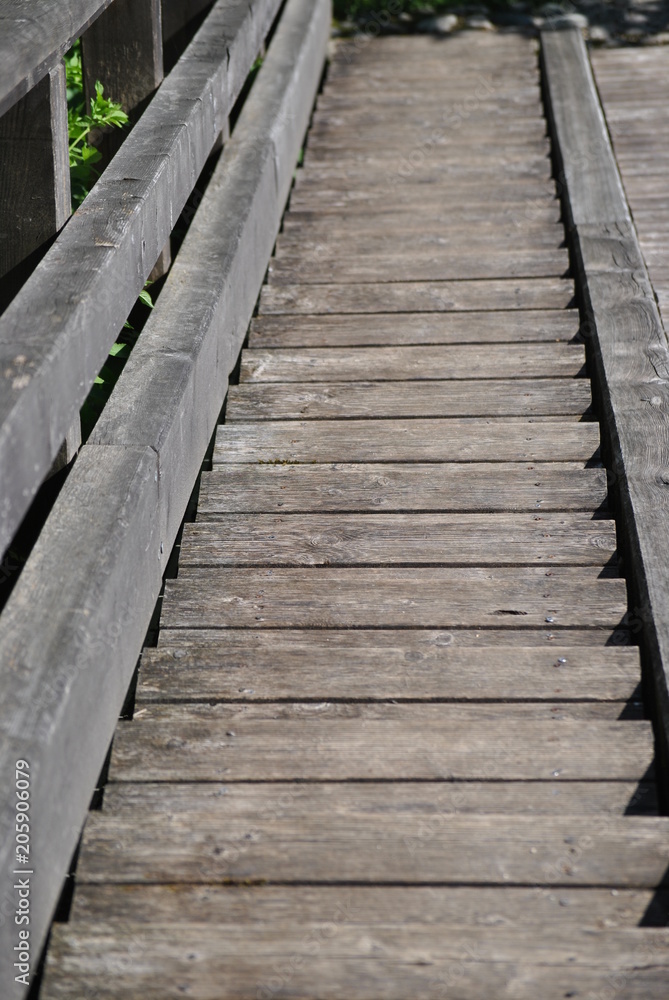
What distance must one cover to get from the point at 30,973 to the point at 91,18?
6.02 ft

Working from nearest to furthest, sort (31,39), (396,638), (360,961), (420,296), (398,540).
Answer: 1. (360,961)
2. (31,39)
3. (396,638)
4. (398,540)
5. (420,296)

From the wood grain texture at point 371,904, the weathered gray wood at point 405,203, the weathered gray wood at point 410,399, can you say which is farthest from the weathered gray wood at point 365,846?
the weathered gray wood at point 405,203

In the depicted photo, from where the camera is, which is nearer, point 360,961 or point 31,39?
point 360,961

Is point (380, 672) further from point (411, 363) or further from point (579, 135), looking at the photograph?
point (579, 135)

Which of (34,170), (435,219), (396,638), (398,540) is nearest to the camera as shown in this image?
(34,170)

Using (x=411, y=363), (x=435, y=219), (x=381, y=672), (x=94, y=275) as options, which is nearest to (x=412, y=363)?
(x=411, y=363)

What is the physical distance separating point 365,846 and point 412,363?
5.95ft

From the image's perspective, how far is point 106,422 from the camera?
91.0 inches

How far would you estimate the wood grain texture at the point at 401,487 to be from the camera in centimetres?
277

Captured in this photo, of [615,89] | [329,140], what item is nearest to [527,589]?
[329,140]

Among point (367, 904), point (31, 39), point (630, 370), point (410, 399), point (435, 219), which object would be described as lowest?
point (367, 904)

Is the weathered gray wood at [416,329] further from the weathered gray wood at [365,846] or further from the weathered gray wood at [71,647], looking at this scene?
the weathered gray wood at [365,846]

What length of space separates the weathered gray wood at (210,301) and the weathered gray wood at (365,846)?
2.34ft

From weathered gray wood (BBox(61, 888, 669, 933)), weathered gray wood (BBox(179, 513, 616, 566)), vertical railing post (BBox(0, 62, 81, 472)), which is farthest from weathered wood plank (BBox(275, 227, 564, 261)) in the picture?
weathered gray wood (BBox(61, 888, 669, 933))
